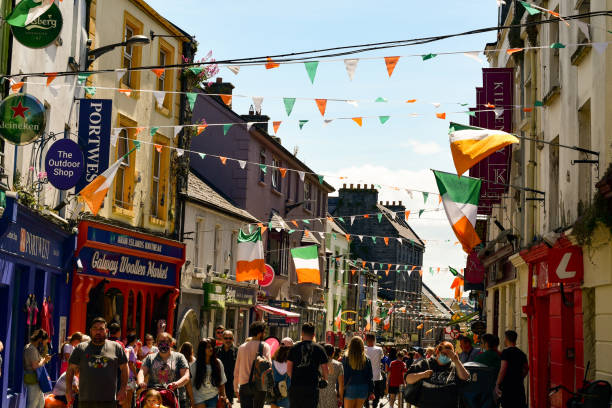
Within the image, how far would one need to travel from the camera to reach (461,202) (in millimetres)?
16266

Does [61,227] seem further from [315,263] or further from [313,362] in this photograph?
[315,263]

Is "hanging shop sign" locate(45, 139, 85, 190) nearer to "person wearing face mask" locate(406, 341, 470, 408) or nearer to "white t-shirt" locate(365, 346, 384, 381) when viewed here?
"white t-shirt" locate(365, 346, 384, 381)

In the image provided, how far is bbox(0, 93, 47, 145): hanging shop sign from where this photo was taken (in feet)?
43.9

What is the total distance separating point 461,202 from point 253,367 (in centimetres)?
456

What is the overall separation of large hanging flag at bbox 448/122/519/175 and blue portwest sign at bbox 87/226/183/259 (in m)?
10.1

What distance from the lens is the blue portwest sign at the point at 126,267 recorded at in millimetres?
21562

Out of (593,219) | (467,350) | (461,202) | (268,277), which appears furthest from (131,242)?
(268,277)

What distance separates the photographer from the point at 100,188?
1756cm

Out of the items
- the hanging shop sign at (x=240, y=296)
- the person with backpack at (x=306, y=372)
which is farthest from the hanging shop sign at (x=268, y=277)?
the person with backpack at (x=306, y=372)

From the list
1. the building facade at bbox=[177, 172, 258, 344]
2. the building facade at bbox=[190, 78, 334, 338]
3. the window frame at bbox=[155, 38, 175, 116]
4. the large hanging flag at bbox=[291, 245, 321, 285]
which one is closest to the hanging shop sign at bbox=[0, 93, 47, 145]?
the window frame at bbox=[155, 38, 175, 116]

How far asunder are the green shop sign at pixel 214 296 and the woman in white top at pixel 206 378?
724 inches

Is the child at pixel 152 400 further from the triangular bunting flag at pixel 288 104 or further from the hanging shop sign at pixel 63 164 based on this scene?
the hanging shop sign at pixel 63 164

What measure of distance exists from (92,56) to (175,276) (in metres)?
9.27

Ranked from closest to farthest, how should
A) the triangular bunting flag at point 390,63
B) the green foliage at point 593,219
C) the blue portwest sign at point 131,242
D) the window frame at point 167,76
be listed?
the triangular bunting flag at point 390,63 → the green foliage at point 593,219 → the blue portwest sign at point 131,242 → the window frame at point 167,76
